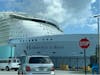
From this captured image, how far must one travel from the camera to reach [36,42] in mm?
97125

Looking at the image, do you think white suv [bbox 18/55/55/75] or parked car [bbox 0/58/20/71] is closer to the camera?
white suv [bbox 18/55/55/75]

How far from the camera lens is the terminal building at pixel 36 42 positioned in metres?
89.4

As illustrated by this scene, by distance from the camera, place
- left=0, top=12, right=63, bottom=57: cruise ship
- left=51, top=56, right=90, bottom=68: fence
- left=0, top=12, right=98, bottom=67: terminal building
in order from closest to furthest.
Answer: left=51, top=56, right=90, bottom=68: fence
left=0, top=12, right=98, bottom=67: terminal building
left=0, top=12, right=63, bottom=57: cruise ship

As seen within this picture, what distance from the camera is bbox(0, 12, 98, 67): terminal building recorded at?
89375mm

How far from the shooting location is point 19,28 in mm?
107062

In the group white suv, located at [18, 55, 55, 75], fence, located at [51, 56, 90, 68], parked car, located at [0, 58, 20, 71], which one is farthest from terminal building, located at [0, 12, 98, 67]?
white suv, located at [18, 55, 55, 75]

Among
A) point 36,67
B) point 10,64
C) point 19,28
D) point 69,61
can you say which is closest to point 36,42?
point 19,28

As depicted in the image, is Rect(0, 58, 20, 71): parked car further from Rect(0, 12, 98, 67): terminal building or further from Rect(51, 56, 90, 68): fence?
Rect(0, 12, 98, 67): terminal building

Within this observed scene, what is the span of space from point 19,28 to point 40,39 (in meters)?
12.5

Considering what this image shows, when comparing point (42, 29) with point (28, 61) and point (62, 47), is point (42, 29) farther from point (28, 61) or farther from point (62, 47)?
point (28, 61)

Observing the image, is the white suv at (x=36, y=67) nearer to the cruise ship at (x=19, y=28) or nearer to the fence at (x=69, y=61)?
the fence at (x=69, y=61)

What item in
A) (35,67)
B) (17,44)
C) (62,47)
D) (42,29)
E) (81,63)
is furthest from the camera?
(42,29)

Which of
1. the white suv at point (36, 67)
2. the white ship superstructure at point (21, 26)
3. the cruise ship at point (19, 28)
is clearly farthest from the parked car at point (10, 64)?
the white suv at point (36, 67)

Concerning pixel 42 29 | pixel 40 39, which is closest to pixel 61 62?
pixel 40 39
